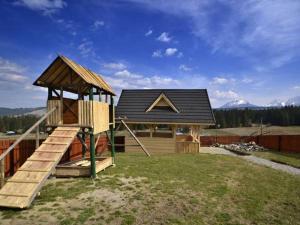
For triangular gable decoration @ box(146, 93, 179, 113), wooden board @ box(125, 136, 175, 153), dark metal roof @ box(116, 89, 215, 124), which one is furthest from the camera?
triangular gable decoration @ box(146, 93, 179, 113)

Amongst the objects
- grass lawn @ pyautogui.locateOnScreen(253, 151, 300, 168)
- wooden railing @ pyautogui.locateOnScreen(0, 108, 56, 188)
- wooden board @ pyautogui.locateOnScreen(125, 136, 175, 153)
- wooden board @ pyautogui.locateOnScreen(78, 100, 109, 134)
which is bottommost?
grass lawn @ pyautogui.locateOnScreen(253, 151, 300, 168)

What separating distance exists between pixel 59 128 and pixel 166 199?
6.08 meters

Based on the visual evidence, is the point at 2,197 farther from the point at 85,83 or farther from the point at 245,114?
the point at 245,114

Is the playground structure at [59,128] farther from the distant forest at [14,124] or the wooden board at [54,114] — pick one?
the distant forest at [14,124]

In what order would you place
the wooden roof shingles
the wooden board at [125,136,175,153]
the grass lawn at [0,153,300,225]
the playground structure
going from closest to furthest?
1. the grass lawn at [0,153,300,225]
2. the playground structure
3. the wooden roof shingles
4. the wooden board at [125,136,175,153]

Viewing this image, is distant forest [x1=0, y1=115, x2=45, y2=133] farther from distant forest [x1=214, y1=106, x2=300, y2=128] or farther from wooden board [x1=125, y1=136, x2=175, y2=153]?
wooden board [x1=125, y1=136, x2=175, y2=153]

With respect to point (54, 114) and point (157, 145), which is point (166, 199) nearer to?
point (54, 114)

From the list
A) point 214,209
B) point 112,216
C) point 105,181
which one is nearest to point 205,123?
point 105,181

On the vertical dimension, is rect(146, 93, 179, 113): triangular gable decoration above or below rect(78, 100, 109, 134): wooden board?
above

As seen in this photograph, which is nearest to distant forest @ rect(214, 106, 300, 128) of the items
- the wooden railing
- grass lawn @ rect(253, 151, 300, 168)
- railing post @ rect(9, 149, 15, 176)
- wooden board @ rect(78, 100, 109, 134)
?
grass lawn @ rect(253, 151, 300, 168)

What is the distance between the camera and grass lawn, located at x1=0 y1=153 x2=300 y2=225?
761 centimetres

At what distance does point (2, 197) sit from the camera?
817cm

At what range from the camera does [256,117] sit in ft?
369

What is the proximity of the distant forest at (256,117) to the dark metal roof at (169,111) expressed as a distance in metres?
76.7
